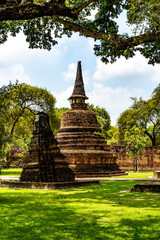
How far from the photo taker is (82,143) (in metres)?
25.4

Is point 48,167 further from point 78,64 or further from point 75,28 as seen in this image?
point 78,64

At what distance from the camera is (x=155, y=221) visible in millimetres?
5801

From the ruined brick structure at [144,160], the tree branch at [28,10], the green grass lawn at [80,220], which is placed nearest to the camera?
the green grass lawn at [80,220]

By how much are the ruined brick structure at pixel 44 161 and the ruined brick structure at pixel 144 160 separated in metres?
22.3

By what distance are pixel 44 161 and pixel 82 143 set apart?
37.0 feet

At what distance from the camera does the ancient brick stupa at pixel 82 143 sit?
23.9 meters

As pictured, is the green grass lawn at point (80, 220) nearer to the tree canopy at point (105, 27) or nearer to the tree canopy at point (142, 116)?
the tree canopy at point (105, 27)

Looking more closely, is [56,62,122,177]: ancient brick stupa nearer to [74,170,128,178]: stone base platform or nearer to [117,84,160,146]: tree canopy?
[74,170,128,178]: stone base platform

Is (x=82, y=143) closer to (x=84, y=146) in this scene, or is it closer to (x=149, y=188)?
(x=84, y=146)

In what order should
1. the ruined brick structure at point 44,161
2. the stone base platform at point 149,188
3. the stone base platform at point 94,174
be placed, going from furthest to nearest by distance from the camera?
the stone base platform at point 94,174, the ruined brick structure at point 44,161, the stone base platform at point 149,188

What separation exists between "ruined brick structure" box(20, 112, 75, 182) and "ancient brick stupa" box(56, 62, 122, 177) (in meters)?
8.57

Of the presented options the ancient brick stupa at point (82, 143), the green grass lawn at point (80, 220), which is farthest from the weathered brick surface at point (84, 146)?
the green grass lawn at point (80, 220)

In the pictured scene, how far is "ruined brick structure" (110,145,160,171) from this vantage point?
35.8 m

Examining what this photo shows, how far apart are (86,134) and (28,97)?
1436 centimetres
